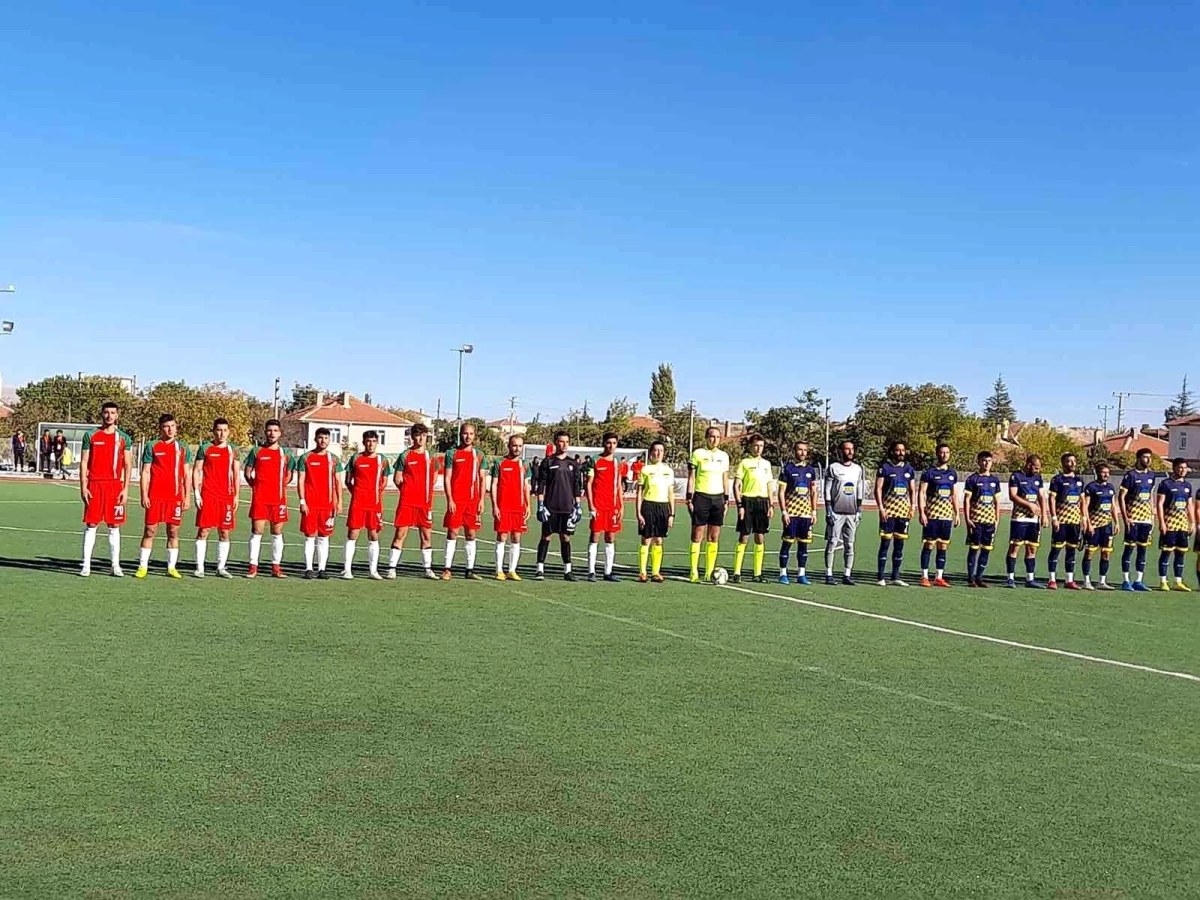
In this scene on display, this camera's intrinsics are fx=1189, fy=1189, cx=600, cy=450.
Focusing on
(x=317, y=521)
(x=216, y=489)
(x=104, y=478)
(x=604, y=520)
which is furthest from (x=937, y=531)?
(x=104, y=478)

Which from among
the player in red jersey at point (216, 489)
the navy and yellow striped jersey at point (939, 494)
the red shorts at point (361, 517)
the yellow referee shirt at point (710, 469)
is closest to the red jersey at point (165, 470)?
the player in red jersey at point (216, 489)

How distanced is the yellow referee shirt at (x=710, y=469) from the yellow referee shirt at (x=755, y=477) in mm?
333

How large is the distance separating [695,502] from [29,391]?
10202cm

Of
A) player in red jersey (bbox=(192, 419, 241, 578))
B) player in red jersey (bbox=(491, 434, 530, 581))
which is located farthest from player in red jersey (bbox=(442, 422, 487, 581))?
player in red jersey (bbox=(192, 419, 241, 578))

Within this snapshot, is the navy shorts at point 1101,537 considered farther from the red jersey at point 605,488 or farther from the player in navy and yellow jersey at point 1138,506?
the red jersey at point 605,488

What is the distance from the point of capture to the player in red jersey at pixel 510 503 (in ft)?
49.4

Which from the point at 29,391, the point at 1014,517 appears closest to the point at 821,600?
the point at 1014,517

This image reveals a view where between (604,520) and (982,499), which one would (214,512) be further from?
(982,499)

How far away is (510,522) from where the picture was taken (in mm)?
15133

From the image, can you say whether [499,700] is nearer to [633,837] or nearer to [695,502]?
[633,837]

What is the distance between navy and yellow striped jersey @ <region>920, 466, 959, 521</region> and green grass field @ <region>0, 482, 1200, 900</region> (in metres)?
4.46

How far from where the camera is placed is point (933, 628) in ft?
38.5

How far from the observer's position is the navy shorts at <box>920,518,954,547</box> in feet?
53.0

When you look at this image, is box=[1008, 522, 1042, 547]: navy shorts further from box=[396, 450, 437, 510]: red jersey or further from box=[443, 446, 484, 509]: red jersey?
box=[396, 450, 437, 510]: red jersey
